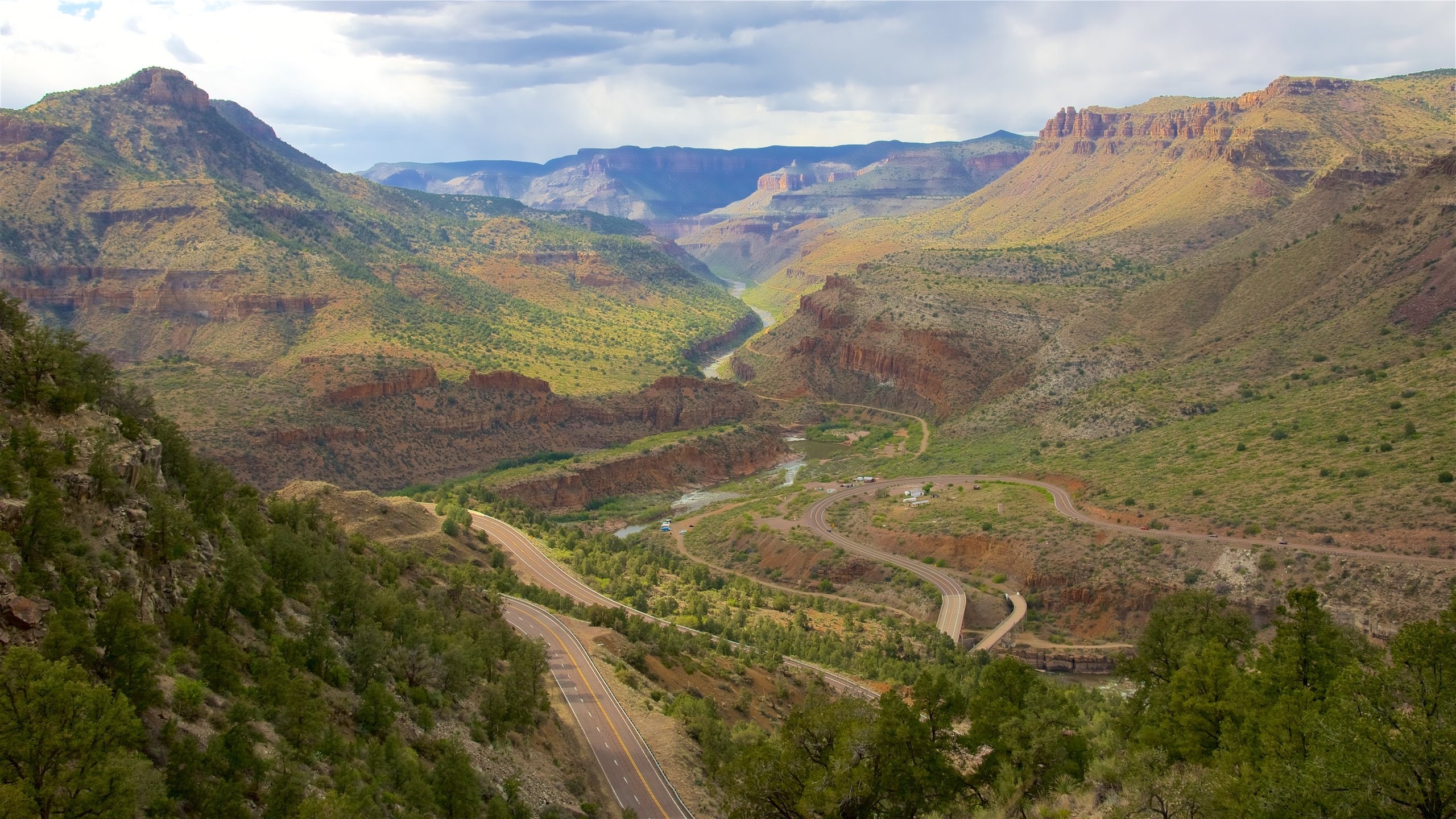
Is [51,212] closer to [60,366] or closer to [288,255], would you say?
[288,255]

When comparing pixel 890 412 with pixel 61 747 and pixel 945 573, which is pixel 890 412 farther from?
pixel 61 747

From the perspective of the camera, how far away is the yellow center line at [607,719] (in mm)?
38844

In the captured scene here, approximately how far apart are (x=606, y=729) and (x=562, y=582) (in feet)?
104

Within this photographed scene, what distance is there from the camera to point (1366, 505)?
66.1 meters

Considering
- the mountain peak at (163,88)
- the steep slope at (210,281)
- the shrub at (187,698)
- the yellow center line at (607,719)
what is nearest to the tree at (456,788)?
the shrub at (187,698)

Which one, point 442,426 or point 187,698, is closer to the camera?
point 187,698

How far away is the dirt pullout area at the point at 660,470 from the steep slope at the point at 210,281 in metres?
21.5

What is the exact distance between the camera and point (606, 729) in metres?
43.8

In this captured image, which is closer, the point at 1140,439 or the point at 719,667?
the point at 719,667

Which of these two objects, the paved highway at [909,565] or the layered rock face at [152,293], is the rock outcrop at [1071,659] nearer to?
the paved highway at [909,565]

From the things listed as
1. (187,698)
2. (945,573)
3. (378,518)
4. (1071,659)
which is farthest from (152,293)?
(187,698)

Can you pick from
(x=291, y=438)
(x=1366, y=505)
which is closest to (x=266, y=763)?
(x=1366, y=505)

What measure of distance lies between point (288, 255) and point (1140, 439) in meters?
120

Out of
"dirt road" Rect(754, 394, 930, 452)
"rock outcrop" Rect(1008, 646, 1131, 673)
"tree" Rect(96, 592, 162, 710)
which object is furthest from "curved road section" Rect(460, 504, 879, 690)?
"dirt road" Rect(754, 394, 930, 452)
